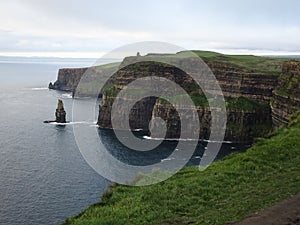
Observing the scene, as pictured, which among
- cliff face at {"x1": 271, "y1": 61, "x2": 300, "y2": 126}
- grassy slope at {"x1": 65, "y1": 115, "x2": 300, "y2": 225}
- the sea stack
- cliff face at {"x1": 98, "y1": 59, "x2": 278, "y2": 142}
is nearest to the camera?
grassy slope at {"x1": 65, "y1": 115, "x2": 300, "y2": 225}

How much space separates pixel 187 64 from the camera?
515 feet

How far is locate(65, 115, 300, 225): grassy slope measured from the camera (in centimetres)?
2781

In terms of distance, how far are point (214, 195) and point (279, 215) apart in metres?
9.41

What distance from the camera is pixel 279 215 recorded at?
77.4ft

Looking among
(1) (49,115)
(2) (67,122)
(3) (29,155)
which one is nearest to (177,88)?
(2) (67,122)

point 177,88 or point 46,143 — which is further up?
point 177,88

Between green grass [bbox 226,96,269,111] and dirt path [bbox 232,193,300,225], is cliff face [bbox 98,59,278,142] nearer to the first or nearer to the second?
green grass [bbox 226,96,269,111]

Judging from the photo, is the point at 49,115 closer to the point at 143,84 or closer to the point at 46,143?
the point at 143,84

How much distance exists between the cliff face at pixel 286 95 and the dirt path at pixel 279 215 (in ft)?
290

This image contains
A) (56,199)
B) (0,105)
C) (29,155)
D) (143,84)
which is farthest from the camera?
(0,105)

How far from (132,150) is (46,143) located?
81.9 ft

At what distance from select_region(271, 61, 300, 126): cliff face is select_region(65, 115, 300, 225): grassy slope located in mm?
71963

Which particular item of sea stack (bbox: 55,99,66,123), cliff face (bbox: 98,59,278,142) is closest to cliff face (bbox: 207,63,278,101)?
cliff face (bbox: 98,59,278,142)

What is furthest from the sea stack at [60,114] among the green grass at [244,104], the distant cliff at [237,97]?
the green grass at [244,104]
